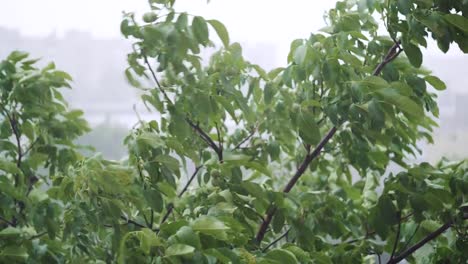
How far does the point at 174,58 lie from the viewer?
991mm

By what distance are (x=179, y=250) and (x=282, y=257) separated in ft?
0.62

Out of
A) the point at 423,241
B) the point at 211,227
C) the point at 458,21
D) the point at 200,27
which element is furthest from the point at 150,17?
the point at 423,241

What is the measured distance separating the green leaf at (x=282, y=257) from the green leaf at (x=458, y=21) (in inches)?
16.6

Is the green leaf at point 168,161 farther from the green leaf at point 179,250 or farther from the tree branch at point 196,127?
the green leaf at point 179,250

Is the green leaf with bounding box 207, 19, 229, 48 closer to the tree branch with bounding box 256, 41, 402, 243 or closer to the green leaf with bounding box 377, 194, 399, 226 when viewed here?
the tree branch with bounding box 256, 41, 402, 243

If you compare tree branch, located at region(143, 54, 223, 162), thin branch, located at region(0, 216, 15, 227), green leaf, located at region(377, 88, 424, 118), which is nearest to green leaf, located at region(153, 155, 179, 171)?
tree branch, located at region(143, 54, 223, 162)

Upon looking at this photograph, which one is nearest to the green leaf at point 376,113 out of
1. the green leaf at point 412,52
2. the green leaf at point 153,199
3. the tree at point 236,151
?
the tree at point 236,151

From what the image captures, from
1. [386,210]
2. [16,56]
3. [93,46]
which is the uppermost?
[93,46]

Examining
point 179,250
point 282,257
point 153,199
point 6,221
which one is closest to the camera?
point 179,250

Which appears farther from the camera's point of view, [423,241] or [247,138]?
[247,138]

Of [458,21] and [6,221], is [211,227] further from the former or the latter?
[6,221]

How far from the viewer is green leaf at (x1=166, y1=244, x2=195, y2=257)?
790 mm

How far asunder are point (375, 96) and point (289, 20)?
3.16 feet

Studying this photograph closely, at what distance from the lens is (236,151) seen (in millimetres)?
1294
